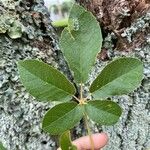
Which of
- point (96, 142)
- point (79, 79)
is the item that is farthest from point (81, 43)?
point (96, 142)

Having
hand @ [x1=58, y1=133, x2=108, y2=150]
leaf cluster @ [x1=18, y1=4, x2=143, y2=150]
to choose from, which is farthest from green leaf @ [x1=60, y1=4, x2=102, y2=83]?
hand @ [x1=58, y1=133, x2=108, y2=150]

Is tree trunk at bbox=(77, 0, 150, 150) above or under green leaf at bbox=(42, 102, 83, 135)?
under

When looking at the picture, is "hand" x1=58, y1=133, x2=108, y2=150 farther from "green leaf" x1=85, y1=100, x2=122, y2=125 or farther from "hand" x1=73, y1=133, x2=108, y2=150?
"green leaf" x1=85, y1=100, x2=122, y2=125

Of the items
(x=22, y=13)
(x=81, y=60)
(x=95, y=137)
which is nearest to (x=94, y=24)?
(x=81, y=60)

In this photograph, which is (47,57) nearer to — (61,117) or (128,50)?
(128,50)

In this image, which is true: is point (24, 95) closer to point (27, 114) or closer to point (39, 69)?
point (27, 114)

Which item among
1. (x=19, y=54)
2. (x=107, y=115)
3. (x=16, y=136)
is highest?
(x=107, y=115)
